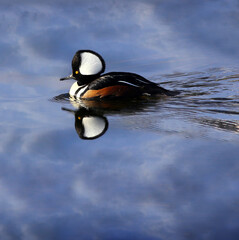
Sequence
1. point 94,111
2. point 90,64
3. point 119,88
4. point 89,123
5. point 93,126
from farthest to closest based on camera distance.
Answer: point 90,64 < point 119,88 < point 94,111 < point 89,123 < point 93,126

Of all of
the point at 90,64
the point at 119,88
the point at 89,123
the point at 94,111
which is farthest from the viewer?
the point at 90,64

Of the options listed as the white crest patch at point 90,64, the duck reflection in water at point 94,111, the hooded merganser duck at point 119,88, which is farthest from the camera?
the white crest patch at point 90,64

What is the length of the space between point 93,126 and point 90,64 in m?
2.69

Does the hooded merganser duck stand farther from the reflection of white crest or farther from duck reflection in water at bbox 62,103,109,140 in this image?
the reflection of white crest

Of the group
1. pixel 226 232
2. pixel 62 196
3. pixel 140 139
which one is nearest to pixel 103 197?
pixel 62 196

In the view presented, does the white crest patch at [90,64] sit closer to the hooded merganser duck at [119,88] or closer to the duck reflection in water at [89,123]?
the hooded merganser duck at [119,88]

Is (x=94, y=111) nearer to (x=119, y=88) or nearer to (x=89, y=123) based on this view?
(x=89, y=123)

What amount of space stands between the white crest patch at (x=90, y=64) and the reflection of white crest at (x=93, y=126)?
208cm

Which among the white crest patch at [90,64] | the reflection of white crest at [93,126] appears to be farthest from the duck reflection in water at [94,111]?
the white crest patch at [90,64]

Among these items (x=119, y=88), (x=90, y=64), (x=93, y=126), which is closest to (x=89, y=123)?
(x=93, y=126)

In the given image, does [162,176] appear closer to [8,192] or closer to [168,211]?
[168,211]

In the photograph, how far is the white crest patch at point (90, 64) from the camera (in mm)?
9633

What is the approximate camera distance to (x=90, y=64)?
31.7 feet

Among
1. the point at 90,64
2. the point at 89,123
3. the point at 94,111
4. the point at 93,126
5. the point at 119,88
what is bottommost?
the point at 93,126
